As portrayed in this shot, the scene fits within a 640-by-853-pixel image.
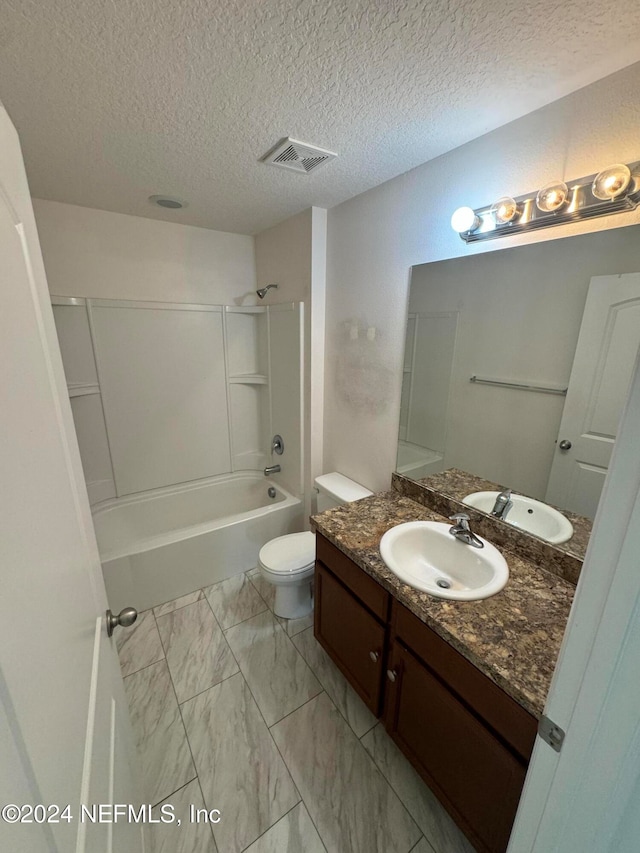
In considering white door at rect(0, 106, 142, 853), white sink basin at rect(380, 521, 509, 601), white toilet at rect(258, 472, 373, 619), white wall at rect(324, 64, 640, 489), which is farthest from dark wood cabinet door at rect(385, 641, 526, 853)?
white wall at rect(324, 64, 640, 489)

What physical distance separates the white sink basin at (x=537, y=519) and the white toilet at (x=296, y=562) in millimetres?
804

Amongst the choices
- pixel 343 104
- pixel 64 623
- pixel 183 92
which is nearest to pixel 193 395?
pixel 183 92

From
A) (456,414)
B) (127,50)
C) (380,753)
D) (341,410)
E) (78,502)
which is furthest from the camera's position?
(341,410)

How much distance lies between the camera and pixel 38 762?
15.5 inches

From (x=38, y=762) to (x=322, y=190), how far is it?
215 centimetres

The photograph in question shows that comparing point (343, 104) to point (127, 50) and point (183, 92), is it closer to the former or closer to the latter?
point (183, 92)

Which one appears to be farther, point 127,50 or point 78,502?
point 127,50

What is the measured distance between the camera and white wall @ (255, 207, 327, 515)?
209 centimetres

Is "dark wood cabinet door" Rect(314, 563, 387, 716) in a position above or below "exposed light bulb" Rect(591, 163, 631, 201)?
below

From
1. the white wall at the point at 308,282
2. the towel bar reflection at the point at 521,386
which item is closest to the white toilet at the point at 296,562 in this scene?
the white wall at the point at 308,282

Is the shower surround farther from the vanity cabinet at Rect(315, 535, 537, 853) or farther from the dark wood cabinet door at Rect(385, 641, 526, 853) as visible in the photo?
the dark wood cabinet door at Rect(385, 641, 526, 853)

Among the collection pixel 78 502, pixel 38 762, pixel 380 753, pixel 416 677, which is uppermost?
pixel 78 502

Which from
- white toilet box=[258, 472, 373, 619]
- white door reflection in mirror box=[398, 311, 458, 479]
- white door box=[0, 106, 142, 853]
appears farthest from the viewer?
white toilet box=[258, 472, 373, 619]

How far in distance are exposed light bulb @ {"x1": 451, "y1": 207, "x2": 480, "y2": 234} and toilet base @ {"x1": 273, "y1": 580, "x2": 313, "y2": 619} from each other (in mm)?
1918
